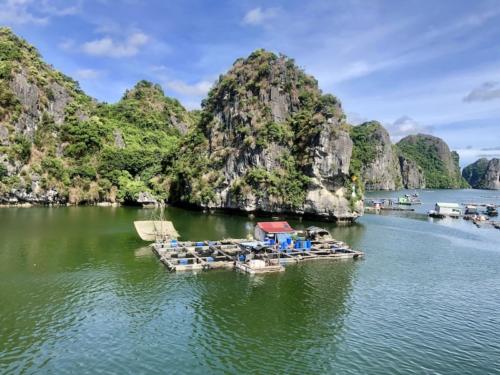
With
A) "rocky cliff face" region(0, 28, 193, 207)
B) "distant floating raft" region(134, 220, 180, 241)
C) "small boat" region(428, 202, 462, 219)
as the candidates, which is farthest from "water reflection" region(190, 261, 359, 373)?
"small boat" region(428, 202, 462, 219)

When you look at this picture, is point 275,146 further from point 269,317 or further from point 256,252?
point 269,317

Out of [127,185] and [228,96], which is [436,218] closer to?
[228,96]

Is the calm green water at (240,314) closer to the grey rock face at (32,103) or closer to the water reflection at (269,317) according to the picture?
the water reflection at (269,317)

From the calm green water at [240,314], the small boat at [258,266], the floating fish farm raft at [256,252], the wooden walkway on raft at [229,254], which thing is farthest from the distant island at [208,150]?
the small boat at [258,266]

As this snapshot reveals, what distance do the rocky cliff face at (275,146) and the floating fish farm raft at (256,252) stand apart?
2324 cm

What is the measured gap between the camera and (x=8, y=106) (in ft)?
296

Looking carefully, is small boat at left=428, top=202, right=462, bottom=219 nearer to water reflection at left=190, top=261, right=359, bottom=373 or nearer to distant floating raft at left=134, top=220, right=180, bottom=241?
water reflection at left=190, top=261, right=359, bottom=373

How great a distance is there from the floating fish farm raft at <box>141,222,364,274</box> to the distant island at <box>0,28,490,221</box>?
24862mm

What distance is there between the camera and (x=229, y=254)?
45.5 metres

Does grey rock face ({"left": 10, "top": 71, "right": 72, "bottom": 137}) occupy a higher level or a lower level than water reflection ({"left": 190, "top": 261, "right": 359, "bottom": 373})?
higher

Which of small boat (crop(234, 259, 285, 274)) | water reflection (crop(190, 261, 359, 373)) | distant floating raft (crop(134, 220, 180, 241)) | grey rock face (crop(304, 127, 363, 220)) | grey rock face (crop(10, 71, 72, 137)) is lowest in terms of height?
water reflection (crop(190, 261, 359, 373))

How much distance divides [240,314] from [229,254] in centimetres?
1736

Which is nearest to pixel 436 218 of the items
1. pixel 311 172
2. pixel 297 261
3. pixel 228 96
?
pixel 311 172

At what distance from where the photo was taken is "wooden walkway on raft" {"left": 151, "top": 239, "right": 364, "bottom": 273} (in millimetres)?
39562
